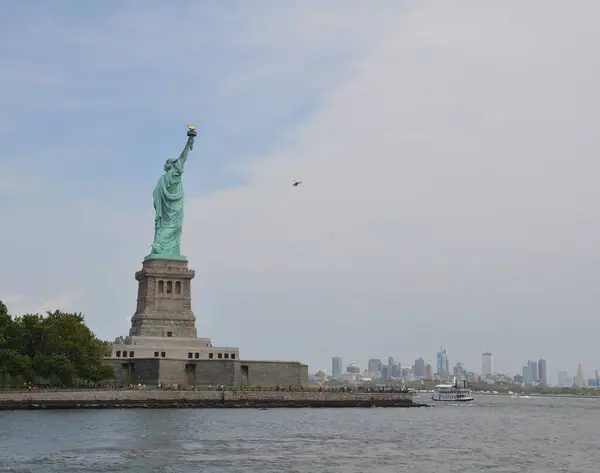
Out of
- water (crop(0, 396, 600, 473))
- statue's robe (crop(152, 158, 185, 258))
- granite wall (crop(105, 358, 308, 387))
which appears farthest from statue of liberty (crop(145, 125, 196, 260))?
water (crop(0, 396, 600, 473))

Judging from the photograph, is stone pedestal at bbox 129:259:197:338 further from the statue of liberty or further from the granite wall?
the granite wall

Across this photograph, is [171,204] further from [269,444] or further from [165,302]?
[269,444]

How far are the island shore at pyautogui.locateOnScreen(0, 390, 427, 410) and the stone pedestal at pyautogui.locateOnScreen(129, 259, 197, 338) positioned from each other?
47.1 feet

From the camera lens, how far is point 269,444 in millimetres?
56031

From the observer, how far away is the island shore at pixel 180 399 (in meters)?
83.2

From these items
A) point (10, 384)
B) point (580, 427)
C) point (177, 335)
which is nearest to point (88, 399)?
point (10, 384)

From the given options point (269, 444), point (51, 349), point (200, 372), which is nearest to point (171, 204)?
point (200, 372)

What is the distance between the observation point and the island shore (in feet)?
273

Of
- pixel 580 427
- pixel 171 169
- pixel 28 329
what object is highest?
pixel 171 169

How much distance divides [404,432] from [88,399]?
31766 mm

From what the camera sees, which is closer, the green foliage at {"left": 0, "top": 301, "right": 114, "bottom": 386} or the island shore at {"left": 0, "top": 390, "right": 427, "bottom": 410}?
the island shore at {"left": 0, "top": 390, "right": 427, "bottom": 410}

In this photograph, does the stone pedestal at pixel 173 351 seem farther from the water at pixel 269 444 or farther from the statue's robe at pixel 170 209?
the water at pixel 269 444

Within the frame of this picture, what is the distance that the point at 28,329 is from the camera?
301 feet

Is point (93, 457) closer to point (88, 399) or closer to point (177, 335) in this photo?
point (88, 399)
